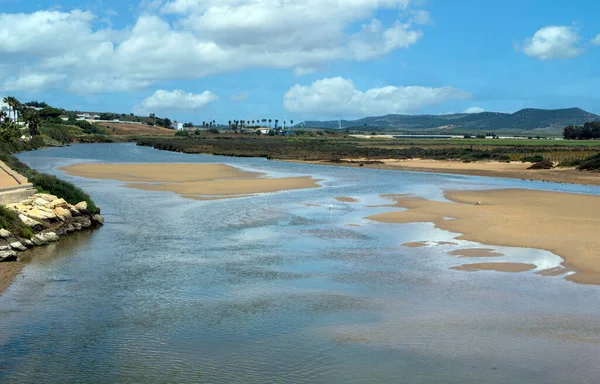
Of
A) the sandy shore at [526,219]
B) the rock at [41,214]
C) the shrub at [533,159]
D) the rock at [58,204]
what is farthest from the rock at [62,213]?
the shrub at [533,159]

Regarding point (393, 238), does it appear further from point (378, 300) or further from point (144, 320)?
point (144, 320)

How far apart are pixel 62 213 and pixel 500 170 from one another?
43.5 metres

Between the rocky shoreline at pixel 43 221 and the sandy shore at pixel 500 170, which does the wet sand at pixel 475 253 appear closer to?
the rocky shoreline at pixel 43 221

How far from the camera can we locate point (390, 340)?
12.5 meters

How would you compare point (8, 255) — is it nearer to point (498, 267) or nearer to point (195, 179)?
point (498, 267)

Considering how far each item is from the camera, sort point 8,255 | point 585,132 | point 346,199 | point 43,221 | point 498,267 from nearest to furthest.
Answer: point 498,267 → point 8,255 → point 43,221 → point 346,199 → point 585,132

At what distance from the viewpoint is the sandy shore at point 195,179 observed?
40156 mm

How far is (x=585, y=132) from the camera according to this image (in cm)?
14788

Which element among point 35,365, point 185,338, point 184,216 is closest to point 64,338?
point 35,365

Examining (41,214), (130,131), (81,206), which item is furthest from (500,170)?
(130,131)

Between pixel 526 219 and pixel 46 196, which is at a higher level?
pixel 46 196

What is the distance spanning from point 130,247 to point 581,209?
20822 mm

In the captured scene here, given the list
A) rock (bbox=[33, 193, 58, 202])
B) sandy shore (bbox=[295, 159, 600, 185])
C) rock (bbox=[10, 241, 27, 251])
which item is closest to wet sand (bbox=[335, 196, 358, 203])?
rock (bbox=[33, 193, 58, 202])

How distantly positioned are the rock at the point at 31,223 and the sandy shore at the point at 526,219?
45.8 ft
